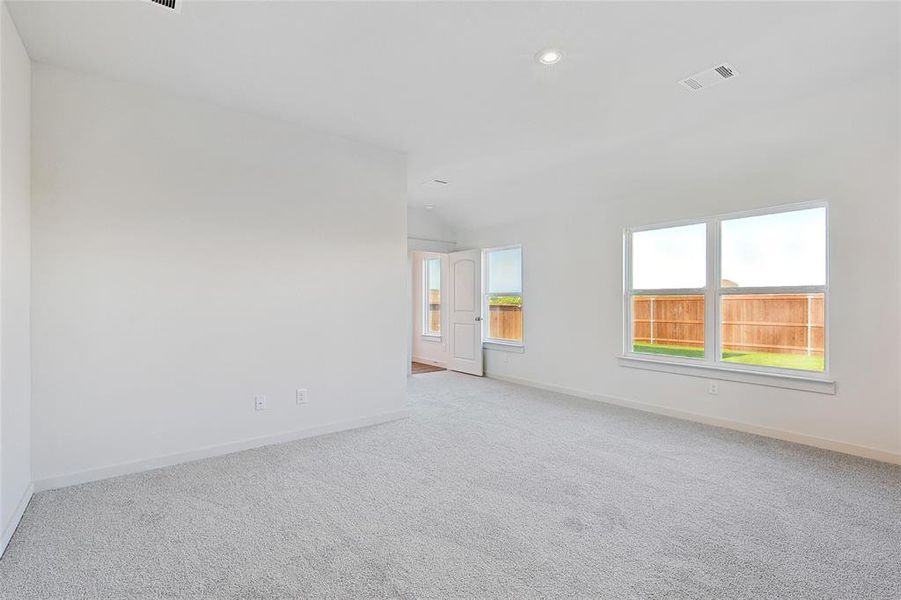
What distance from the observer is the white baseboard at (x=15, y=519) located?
206 cm

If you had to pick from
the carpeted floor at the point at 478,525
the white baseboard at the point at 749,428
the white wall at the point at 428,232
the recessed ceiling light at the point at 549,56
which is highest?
the recessed ceiling light at the point at 549,56

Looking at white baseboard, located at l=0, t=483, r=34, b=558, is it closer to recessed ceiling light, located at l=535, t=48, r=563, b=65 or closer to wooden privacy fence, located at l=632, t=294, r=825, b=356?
recessed ceiling light, located at l=535, t=48, r=563, b=65

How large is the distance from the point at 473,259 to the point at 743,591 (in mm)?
5328

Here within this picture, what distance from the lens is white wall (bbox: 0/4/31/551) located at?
2104 millimetres

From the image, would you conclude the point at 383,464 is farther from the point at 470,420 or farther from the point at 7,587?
the point at 7,587

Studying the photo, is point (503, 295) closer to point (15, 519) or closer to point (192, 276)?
point (192, 276)

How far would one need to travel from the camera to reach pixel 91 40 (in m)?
2.45

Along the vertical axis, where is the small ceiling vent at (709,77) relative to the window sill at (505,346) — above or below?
above

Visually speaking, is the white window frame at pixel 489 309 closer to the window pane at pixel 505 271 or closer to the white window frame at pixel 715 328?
the window pane at pixel 505 271

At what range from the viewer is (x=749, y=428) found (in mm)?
3881

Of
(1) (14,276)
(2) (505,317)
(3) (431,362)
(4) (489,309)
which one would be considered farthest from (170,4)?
(3) (431,362)

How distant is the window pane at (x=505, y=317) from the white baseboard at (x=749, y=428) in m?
1.00

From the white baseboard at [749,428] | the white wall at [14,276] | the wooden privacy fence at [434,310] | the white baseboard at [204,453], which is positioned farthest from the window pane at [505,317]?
the white wall at [14,276]

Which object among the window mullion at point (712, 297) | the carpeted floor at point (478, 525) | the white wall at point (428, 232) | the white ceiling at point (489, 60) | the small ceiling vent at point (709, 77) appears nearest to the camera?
the carpeted floor at point (478, 525)
